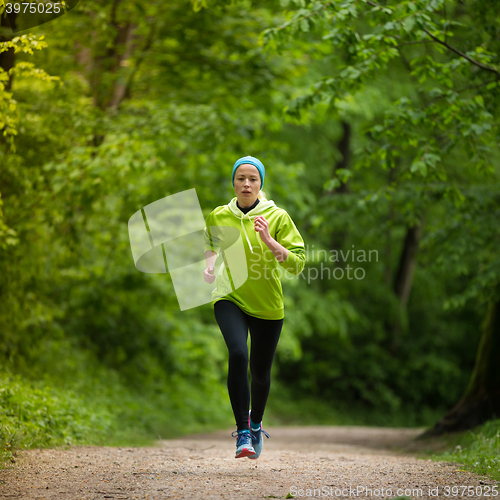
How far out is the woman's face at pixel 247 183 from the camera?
13.1ft

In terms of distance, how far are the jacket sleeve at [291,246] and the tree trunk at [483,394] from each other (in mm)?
4733

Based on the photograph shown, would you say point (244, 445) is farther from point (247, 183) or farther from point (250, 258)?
point (247, 183)

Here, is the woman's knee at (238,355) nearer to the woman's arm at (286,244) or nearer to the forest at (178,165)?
the woman's arm at (286,244)

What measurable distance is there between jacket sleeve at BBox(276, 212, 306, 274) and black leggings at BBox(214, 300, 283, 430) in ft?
1.74

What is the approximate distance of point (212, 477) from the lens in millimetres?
3969

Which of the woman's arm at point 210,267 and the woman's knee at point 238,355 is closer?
the woman's knee at point 238,355

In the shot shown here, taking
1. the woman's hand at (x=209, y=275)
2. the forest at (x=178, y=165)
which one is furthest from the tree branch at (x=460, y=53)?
the woman's hand at (x=209, y=275)

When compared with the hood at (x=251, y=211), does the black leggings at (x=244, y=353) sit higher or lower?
lower

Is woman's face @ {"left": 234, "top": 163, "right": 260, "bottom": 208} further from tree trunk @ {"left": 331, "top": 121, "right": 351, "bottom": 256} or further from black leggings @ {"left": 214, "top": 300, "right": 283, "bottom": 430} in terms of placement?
tree trunk @ {"left": 331, "top": 121, "right": 351, "bottom": 256}

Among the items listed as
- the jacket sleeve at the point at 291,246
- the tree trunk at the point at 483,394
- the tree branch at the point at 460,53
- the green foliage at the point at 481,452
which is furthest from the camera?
the tree trunk at the point at 483,394

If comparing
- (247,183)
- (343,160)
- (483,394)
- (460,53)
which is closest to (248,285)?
(247,183)

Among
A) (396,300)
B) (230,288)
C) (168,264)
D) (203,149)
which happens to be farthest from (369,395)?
(230,288)

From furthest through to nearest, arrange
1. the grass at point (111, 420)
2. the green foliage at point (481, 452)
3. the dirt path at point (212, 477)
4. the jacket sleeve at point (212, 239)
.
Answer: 1. the grass at point (111, 420)
2. the green foliage at point (481, 452)
3. the jacket sleeve at point (212, 239)
4. the dirt path at point (212, 477)

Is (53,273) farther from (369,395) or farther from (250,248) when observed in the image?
(369,395)
